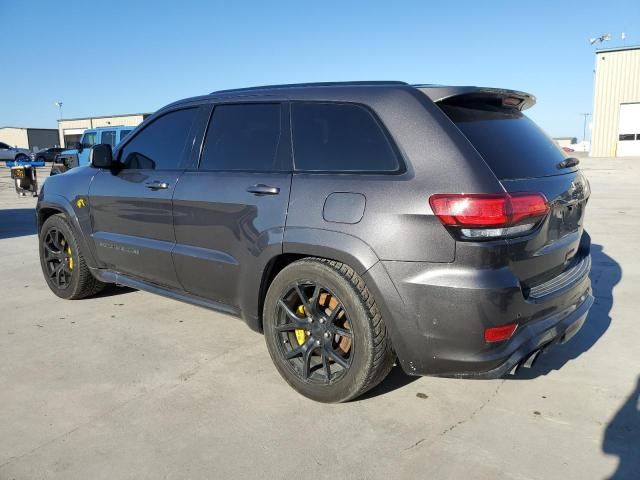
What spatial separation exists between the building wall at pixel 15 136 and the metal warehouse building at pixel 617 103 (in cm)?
6476

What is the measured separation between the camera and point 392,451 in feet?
8.04

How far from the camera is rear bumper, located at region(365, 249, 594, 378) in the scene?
2314 millimetres

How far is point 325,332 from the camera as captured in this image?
2.83 metres

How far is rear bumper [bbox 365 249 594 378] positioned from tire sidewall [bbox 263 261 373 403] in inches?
5.5

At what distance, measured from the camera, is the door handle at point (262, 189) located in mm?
2969

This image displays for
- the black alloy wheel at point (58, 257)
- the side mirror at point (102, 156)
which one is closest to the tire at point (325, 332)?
the side mirror at point (102, 156)

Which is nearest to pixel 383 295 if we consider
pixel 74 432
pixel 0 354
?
pixel 74 432

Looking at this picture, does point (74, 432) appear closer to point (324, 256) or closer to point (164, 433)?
point (164, 433)

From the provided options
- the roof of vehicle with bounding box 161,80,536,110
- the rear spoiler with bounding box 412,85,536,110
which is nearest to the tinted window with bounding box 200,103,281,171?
the roof of vehicle with bounding box 161,80,536,110

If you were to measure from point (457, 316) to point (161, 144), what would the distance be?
8.68 feet

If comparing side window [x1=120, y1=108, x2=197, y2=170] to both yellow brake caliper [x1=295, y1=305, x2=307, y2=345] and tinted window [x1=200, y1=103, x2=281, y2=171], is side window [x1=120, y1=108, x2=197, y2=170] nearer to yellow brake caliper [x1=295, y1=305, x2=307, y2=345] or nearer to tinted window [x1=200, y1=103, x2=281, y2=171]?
tinted window [x1=200, y1=103, x2=281, y2=171]

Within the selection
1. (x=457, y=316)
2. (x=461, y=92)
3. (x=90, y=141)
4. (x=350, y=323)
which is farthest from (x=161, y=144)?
(x=90, y=141)

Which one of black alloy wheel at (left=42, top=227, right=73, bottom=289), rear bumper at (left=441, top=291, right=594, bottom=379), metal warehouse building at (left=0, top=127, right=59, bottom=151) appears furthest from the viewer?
metal warehouse building at (left=0, top=127, right=59, bottom=151)

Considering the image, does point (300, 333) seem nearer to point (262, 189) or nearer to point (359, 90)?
point (262, 189)
